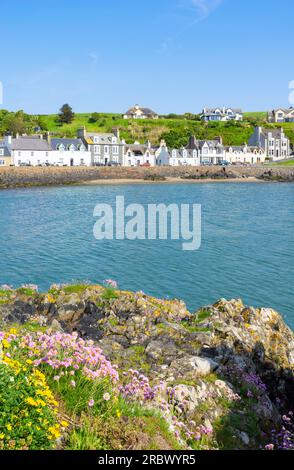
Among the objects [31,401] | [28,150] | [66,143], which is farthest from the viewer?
[66,143]

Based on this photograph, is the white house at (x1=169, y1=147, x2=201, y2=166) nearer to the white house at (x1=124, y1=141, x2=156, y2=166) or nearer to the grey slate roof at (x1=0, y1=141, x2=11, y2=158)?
the white house at (x1=124, y1=141, x2=156, y2=166)

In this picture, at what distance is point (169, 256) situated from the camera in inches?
1389

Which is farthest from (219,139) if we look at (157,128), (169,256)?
(169,256)

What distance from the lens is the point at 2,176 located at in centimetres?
9650

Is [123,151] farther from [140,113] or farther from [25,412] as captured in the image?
[25,412]

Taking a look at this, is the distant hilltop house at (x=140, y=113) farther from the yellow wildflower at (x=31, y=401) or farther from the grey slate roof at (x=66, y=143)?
the yellow wildflower at (x=31, y=401)

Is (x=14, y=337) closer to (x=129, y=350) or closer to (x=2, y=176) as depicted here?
(x=129, y=350)

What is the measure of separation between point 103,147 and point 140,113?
2874 inches

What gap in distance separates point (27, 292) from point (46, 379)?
8573 millimetres

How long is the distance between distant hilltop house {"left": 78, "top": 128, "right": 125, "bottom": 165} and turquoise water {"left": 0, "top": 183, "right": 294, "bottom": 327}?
5881 centimetres

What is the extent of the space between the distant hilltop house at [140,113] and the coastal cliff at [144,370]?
7091 inches

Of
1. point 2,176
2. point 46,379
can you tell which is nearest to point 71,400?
point 46,379

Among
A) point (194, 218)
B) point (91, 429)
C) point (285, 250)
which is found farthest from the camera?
point (194, 218)
